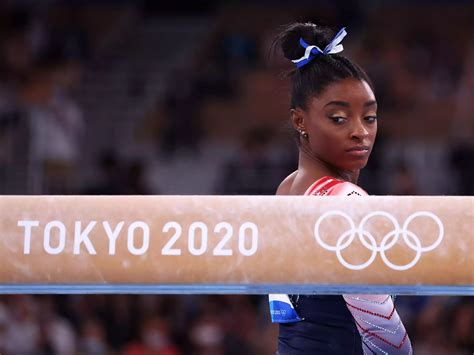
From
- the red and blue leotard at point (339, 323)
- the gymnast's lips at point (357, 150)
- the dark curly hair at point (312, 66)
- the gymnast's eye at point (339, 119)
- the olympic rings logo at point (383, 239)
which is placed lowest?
the red and blue leotard at point (339, 323)

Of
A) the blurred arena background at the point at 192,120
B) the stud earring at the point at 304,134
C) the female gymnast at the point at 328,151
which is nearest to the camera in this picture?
the female gymnast at the point at 328,151

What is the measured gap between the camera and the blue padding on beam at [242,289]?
229cm

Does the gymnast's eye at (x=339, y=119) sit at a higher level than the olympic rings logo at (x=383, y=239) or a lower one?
higher

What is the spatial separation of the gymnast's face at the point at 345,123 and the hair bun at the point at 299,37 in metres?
0.21

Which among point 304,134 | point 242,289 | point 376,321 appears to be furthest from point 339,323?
point 304,134

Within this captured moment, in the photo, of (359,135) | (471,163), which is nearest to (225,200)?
(359,135)

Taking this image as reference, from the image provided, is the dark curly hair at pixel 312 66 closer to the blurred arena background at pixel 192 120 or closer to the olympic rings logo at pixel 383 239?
the olympic rings logo at pixel 383 239

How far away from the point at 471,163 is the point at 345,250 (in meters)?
6.69

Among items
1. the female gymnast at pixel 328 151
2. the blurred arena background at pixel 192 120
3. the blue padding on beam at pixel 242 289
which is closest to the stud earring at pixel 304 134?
the female gymnast at pixel 328 151

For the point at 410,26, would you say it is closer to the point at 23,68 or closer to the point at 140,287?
the point at 23,68

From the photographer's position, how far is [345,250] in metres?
2.31

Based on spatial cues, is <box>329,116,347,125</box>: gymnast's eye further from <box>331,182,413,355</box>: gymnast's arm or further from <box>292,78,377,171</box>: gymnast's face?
<box>331,182,413,355</box>: gymnast's arm

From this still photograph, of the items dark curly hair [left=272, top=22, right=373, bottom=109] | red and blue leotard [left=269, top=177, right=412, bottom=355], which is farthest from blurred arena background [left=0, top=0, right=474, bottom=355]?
dark curly hair [left=272, top=22, right=373, bottom=109]

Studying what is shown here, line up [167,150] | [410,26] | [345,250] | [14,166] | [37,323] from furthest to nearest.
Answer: [410,26] → [167,150] → [14,166] → [37,323] → [345,250]
